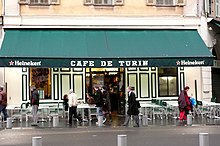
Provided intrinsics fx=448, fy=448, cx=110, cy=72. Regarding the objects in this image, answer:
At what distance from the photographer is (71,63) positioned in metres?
20.5

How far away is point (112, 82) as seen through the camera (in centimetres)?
2362

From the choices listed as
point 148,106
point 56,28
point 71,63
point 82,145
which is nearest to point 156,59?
point 148,106

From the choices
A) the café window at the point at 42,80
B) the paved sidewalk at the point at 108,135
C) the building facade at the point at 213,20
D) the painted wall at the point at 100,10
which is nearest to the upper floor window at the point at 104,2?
the painted wall at the point at 100,10

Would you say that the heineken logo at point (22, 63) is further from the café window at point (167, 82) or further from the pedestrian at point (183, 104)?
the café window at point (167, 82)

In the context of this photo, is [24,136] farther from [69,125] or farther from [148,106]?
[148,106]

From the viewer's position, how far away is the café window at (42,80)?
74.2ft

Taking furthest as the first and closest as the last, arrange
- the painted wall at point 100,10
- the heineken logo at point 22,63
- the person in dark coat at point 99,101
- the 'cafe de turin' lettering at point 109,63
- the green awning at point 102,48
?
the painted wall at point 100,10 → the 'cafe de turin' lettering at point 109,63 → the green awning at point 102,48 → the heineken logo at point 22,63 → the person in dark coat at point 99,101

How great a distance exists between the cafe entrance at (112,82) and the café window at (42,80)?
6.55ft

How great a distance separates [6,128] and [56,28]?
655cm

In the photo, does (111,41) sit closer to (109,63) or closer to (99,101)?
(109,63)

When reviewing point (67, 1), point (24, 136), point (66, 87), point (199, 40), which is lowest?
point (24, 136)

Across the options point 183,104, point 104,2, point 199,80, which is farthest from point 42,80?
point 199,80

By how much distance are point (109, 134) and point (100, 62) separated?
5.68 metres

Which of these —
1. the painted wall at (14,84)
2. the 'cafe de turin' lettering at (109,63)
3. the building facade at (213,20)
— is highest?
the building facade at (213,20)
